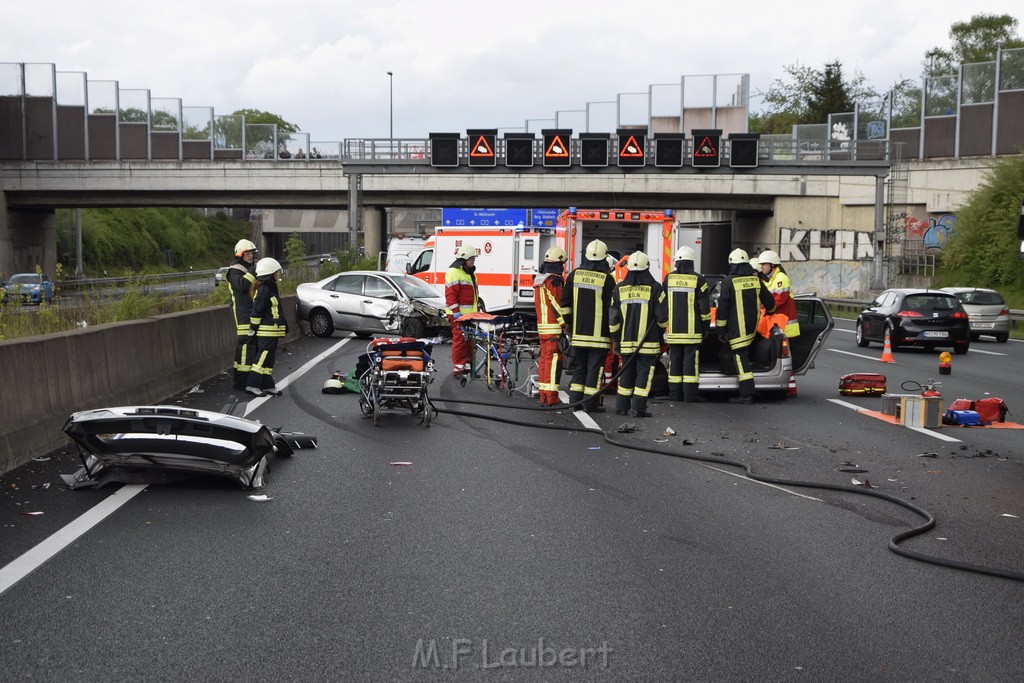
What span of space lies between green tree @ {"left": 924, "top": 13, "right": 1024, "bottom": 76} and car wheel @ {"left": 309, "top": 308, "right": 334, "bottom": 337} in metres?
85.5

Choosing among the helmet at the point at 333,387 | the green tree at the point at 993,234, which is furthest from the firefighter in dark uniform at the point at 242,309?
the green tree at the point at 993,234

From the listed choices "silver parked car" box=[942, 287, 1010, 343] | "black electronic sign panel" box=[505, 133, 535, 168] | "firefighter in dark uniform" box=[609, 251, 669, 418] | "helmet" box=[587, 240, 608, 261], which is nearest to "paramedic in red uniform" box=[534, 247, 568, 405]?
"helmet" box=[587, 240, 608, 261]

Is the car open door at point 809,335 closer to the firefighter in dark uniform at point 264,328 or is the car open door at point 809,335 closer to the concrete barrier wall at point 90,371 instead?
the firefighter in dark uniform at point 264,328

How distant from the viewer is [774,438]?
37.8 feet

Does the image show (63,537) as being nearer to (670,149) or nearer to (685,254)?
(685,254)

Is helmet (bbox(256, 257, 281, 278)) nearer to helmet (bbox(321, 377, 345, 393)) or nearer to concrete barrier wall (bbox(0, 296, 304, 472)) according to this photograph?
concrete barrier wall (bbox(0, 296, 304, 472))

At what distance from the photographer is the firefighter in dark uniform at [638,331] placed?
13.2 metres

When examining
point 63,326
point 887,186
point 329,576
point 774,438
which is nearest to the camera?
point 329,576

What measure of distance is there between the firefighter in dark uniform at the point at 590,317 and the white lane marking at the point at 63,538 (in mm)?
6242

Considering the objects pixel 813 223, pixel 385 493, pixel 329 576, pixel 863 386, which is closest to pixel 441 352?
pixel 863 386

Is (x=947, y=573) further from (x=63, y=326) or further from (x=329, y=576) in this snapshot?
(x=63, y=326)

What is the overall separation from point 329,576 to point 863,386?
36.3 ft

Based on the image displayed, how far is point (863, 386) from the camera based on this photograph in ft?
51.5

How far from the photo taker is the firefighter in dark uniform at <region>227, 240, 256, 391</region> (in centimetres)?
1473
